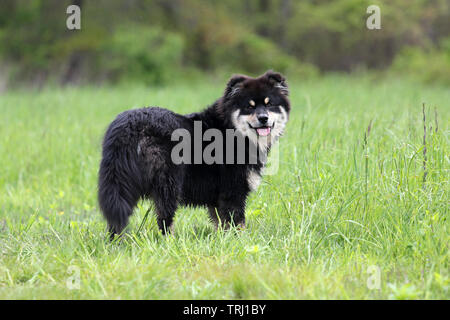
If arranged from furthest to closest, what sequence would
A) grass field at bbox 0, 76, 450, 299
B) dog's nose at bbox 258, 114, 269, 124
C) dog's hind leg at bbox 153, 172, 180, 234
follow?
dog's nose at bbox 258, 114, 269, 124 → dog's hind leg at bbox 153, 172, 180, 234 → grass field at bbox 0, 76, 450, 299

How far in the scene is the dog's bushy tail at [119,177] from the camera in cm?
391

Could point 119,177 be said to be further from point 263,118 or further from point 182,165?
point 263,118

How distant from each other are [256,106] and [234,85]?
31cm

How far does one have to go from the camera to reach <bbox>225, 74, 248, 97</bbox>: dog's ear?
4.70 m

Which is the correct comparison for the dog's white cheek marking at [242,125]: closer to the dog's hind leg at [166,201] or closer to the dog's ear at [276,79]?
the dog's ear at [276,79]

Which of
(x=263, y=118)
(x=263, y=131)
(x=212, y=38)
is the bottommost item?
(x=263, y=131)

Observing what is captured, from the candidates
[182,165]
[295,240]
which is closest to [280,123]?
[182,165]

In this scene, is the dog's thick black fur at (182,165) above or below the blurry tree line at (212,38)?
below

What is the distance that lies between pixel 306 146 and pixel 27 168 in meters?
4.43

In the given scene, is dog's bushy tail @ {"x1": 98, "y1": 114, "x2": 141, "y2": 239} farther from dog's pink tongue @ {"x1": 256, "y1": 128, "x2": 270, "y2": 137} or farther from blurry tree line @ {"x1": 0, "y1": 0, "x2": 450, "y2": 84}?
blurry tree line @ {"x1": 0, "y1": 0, "x2": 450, "y2": 84}

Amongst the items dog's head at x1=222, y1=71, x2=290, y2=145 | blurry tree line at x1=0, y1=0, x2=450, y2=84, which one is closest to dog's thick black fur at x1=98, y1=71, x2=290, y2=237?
dog's head at x1=222, y1=71, x2=290, y2=145

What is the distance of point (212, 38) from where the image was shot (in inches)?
903

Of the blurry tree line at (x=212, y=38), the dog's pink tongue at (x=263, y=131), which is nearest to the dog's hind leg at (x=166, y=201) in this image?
the dog's pink tongue at (x=263, y=131)
